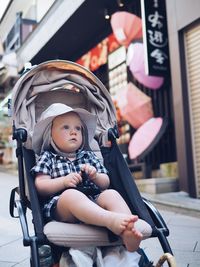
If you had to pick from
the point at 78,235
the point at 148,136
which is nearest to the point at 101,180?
the point at 78,235

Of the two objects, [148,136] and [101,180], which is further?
[148,136]

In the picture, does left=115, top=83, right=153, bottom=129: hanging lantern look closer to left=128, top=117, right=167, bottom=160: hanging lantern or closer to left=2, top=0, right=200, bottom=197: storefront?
left=2, top=0, right=200, bottom=197: storefront

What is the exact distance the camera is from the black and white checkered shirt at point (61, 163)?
2494mm

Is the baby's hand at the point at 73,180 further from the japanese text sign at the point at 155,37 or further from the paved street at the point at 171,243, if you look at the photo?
the japanese text sign at the point at 155,37

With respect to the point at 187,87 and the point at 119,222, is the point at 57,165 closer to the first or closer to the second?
the point at 119,222

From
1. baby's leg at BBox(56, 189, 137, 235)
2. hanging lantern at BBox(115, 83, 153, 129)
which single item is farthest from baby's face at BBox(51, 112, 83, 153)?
hanging lantern at BBox(115, 83, 153, 129)

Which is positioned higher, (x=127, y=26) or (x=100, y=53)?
(x=100, y=53)

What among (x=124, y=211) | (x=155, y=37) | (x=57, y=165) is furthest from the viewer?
(x=155, y=37)

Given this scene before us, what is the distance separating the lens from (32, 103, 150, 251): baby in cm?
200

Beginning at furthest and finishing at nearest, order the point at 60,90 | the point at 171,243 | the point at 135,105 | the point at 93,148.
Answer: the point at 135,105, the point at 171,243, the point at 60,90, the point at 93,148

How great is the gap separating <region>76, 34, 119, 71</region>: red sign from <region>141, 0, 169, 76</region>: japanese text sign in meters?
2.49

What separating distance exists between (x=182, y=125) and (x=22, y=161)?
4.52m

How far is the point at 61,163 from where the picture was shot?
256 centimetres

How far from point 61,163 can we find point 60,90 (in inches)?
31.1
